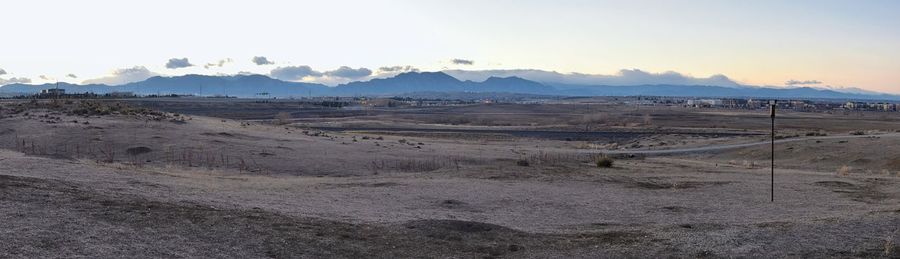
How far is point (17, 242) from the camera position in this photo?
10.5 m

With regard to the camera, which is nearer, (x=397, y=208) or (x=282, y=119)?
(x=397, y=208)

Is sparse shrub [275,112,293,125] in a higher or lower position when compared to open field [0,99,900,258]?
lower

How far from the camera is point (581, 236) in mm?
13766

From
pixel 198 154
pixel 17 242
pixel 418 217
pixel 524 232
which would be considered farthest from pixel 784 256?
pixel 198 154

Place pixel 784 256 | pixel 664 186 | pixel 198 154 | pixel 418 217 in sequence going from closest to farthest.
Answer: pixel 784 256 → pixel 418 217 → pixel 664 186 → pixel 198 154

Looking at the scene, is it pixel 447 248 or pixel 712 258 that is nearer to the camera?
pixel 712 258

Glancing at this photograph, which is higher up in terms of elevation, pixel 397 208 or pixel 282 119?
pixel 397 208

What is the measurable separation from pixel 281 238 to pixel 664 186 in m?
15.7

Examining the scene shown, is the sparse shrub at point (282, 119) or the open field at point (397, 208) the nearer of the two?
the open field at point (397, 208)

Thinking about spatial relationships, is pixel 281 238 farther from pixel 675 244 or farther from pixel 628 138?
pixel 628 138

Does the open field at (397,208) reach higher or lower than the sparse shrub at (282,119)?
higher

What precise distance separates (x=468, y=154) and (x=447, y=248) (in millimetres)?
29985

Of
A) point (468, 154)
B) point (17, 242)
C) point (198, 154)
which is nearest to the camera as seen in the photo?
point (17, 242)

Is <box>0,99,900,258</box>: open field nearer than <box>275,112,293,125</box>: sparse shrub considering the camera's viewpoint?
Yes
